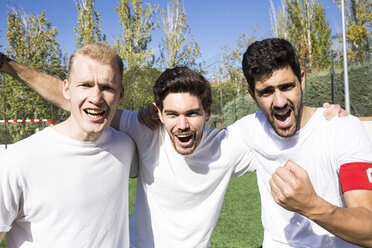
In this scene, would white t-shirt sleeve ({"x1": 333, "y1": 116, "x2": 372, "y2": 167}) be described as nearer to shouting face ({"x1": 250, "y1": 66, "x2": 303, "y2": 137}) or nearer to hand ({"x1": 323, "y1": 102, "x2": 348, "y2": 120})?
hand ({"x1": 323, "y1": 102, "x2": 348, "y2": 120})

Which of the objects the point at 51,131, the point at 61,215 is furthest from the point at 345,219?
the point at 51,131

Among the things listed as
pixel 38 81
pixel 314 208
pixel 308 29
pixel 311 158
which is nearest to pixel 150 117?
pixel 38 81

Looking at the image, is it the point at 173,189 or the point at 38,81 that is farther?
the point at 38,81

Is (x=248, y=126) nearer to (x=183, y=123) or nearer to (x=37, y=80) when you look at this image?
(x=183, y=123)

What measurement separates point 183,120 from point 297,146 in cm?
88

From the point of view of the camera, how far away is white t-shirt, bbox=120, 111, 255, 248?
244 centimetres

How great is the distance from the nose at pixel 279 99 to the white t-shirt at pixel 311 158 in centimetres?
24

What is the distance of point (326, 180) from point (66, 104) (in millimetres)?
2118

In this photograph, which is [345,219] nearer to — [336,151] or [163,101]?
[336,151]

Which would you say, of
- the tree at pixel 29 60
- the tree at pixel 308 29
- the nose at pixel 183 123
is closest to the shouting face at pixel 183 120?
the nose at pixel 183 123

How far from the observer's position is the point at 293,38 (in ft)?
76.0

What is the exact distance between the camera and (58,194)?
5.93ft

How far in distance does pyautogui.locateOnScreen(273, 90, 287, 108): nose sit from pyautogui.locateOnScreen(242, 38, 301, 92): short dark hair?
5.8 inches

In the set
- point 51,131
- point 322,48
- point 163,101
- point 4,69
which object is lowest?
point 51,131
